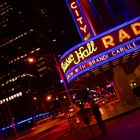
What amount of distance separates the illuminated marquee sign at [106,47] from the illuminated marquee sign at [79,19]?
5155 mm

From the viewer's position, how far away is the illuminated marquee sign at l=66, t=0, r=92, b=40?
24.0 meters

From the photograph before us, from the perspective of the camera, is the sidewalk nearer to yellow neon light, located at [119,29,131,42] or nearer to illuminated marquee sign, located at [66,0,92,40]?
yellow neon light, located at [119,29,131,42]

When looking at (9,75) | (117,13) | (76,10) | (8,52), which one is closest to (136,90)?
(117,13)

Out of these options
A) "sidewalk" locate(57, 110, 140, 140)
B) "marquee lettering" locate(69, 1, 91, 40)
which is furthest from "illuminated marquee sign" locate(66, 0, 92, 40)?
"sidewalk" locate(57, 110, 140, 140)

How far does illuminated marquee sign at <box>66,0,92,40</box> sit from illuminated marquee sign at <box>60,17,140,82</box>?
16.9 ft

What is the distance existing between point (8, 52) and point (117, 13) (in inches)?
4436

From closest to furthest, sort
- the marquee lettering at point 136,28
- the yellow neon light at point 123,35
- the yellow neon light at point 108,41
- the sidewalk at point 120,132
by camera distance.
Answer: the sidewalk at point 120,132, the marquee lettering at point 136,28, the yellow neon light at point 123,35, the yellow neon light at point 108,41

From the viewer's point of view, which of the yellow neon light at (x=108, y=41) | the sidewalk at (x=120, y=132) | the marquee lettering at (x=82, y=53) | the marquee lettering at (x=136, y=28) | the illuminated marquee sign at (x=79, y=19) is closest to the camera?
the sidewalk at (x=120, y=132)

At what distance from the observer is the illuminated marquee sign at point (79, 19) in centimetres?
2395

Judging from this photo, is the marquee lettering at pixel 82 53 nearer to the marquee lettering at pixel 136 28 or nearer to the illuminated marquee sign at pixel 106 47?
the illuminated marquee sign at pixel 106 47

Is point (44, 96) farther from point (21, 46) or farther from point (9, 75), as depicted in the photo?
point (21, 46)

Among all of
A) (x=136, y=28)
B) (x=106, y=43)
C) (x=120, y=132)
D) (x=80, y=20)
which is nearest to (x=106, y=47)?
(x=106, y=43)

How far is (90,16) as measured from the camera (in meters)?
25.8

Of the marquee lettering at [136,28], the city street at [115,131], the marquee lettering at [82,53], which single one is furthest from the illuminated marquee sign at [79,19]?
the city street at [115,131]
